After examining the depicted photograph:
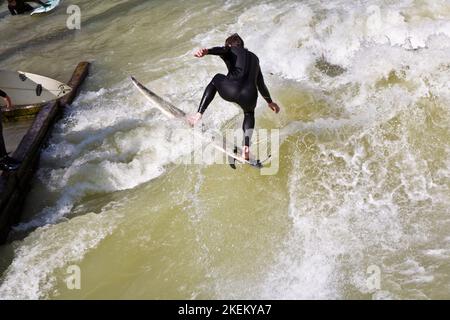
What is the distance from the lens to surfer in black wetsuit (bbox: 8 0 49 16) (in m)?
12.5

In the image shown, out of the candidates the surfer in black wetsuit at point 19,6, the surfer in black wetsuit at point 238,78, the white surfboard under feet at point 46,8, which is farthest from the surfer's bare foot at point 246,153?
the surfer in black wetsuit at point 19,6

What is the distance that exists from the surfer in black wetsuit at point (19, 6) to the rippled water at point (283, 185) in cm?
606

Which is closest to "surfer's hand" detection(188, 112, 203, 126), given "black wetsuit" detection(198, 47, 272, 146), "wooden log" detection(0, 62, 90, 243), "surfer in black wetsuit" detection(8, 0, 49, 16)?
"black wetsuit" detection(198, 47, 272, 146)

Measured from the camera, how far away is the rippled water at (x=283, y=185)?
4.13 m

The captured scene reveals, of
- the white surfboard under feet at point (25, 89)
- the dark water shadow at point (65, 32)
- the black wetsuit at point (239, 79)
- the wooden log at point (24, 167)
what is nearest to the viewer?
the black wetsuit at point (239, 79)

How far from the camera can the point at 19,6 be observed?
12617mm

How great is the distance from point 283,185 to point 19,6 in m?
11.0

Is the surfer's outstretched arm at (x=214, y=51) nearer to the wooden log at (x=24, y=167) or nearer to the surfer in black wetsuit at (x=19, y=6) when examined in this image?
the wooden log at (x=24, y=167)

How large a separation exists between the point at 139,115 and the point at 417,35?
4.50 metres

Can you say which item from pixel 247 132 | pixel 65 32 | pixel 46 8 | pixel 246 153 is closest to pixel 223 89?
pixel 247 132

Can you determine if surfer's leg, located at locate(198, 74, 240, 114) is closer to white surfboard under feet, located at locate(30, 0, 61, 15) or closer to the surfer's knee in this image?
the surfer's knee

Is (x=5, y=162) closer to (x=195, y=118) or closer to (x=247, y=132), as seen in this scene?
(x=195, y=118)

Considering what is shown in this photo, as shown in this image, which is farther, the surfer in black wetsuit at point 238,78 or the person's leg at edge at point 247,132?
the person's leg at edge at point 247,132
